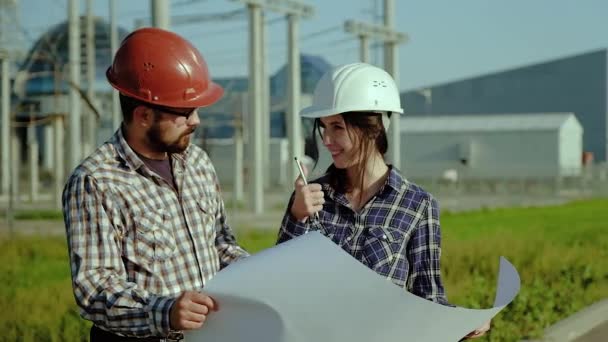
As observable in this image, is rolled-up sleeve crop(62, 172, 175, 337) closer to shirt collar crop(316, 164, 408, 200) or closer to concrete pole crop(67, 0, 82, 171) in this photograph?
shirt collar crop(316, 164, 408, 200)

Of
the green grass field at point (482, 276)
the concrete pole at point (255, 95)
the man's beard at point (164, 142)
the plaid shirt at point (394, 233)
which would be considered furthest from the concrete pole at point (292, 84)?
the man's beard at point (164, 142)

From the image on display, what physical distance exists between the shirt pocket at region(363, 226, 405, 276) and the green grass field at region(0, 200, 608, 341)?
12.4 ft

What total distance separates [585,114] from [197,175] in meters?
52.7

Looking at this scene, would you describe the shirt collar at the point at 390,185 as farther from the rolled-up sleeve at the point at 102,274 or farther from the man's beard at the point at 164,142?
the rolled-up sleeve at the point at 102,274

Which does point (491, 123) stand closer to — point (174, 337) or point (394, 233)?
point (394, 233)

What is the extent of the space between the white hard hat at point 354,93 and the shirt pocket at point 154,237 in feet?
2.13

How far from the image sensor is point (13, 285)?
9.34 meters

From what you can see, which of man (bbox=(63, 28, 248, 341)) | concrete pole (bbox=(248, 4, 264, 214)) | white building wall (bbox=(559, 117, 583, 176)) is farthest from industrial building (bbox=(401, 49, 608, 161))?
man (bbox=(63, 28, 248, 341))

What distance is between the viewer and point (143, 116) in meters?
2.65

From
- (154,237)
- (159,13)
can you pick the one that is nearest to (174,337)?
(154,237)

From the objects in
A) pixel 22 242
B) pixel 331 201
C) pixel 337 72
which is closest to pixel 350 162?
pixel 331 201

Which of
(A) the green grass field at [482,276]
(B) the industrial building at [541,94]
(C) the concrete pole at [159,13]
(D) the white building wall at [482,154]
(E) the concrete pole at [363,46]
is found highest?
(E) the concrete pole at [363,46]

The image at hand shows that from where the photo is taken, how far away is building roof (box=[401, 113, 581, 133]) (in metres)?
42.3

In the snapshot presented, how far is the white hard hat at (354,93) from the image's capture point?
9.82ft
